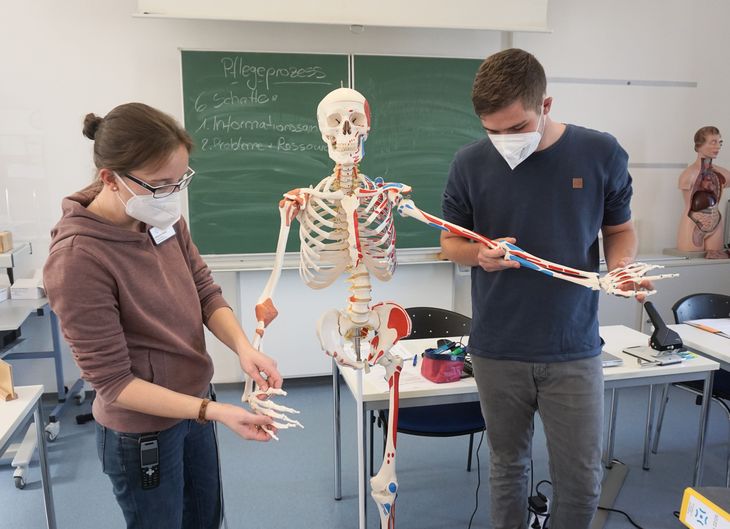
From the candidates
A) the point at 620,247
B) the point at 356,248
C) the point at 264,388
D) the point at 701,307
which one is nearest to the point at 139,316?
the point at 264,388

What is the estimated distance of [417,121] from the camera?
3795 millimetres

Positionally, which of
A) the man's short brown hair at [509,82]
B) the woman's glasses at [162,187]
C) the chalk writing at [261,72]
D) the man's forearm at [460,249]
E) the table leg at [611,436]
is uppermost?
the chalk writing at [261,72]

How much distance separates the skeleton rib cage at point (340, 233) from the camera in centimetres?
156

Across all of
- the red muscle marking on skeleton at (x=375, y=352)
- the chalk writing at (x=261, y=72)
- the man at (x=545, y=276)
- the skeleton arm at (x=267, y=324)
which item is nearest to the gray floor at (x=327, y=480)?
the man at (x=545, y=276)

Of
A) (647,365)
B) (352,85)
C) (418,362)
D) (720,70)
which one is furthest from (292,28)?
(720,70)

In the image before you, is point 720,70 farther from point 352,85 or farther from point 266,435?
point 266,435

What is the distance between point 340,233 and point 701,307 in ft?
8.29

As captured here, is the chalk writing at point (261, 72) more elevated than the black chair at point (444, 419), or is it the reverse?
the chalk writing at point (261, 72)

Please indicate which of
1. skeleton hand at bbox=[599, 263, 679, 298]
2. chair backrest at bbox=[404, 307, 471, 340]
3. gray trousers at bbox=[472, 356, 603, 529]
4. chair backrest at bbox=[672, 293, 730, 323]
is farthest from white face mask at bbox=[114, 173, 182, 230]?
chair backrest at bbox=[672, 293, 730, 323]

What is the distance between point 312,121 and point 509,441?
2.62 m

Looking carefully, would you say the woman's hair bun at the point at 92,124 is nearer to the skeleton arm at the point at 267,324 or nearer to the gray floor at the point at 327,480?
the skeleton arm at the point at 267,324

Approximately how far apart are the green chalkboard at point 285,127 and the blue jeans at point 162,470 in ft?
7.53

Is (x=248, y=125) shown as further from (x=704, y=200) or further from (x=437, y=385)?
(x=704, y=200)

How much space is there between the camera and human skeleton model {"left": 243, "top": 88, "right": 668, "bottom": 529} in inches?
57.6
